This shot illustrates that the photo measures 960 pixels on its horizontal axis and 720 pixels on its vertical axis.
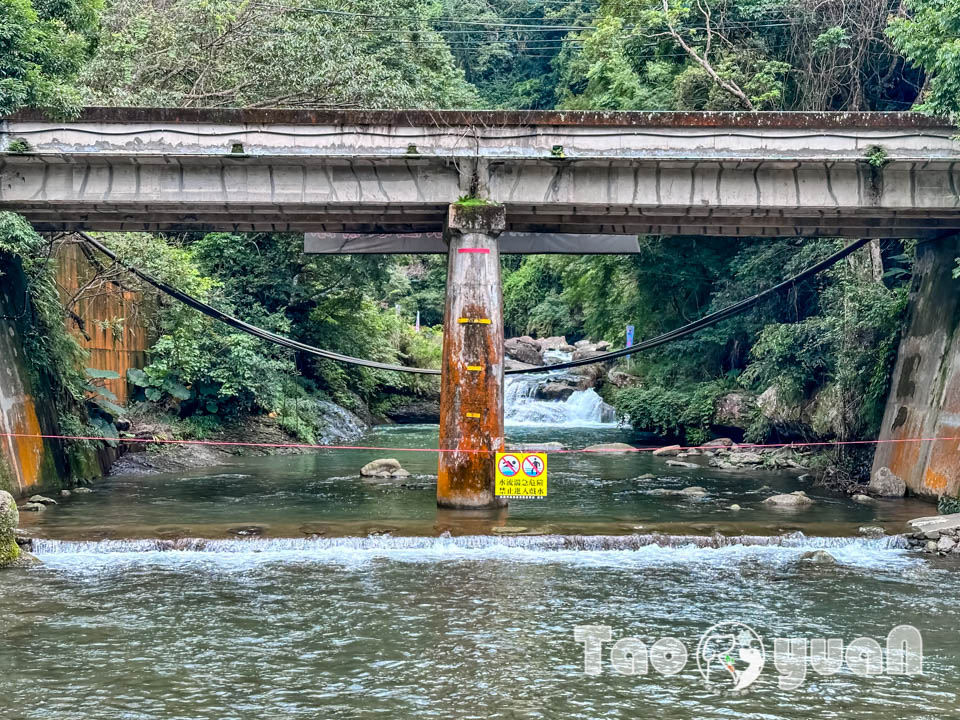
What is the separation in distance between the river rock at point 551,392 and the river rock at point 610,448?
8.67 metres

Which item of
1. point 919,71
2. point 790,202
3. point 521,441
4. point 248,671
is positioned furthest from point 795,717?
point 919,71

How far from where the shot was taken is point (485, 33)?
67562 mm

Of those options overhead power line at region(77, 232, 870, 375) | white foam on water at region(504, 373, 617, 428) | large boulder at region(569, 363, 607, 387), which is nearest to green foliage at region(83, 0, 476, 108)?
overhead power line at region(77, 232, 870, 375)

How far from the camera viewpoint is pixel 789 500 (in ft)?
62.3

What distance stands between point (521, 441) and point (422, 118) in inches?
605

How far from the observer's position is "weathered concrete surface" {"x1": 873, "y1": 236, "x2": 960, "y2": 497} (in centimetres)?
1841

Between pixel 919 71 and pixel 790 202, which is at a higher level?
pixel 919 71

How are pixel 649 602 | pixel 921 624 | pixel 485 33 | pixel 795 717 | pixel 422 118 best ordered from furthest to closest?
pixel 485 33
pixel 422 118
pixel 649 602
pixel 921 624
pixel 795 717

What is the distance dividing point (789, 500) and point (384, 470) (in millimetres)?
8527

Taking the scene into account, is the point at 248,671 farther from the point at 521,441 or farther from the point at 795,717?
the point at 521,441

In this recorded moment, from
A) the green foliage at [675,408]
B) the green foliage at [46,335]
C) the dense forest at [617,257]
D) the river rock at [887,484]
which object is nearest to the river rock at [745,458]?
the dense forest at [617,257]
